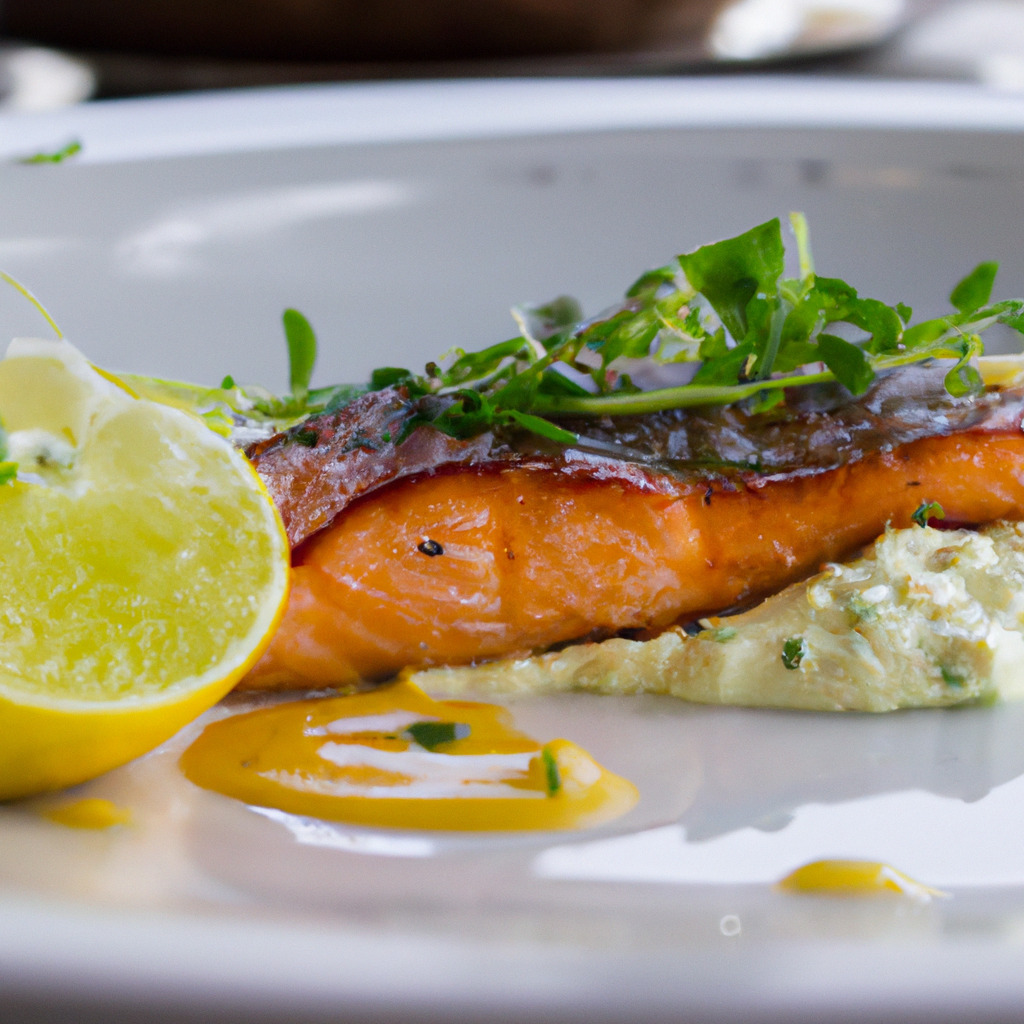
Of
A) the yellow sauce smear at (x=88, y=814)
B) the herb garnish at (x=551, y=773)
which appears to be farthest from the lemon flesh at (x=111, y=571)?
the herb garnish at (x=551, y=773)

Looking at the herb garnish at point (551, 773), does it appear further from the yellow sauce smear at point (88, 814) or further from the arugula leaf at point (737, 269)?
the arugula leaf at point (737, 269)

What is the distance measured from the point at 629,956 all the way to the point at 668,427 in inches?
33.8

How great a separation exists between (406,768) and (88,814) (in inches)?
13.8

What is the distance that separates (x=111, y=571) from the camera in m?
1.16

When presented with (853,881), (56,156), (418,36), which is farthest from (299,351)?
(418,36)

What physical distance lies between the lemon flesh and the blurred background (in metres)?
3.38

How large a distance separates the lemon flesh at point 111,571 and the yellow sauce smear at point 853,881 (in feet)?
2.02

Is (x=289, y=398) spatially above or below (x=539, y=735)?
above

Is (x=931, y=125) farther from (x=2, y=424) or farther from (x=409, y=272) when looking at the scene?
(x=2, y=424)

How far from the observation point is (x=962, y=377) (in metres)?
1.58

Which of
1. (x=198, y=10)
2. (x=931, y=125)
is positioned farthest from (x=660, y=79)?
(x=198, y=10)

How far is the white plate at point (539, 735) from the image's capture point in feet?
2.71

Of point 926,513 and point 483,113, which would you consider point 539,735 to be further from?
point 483,113

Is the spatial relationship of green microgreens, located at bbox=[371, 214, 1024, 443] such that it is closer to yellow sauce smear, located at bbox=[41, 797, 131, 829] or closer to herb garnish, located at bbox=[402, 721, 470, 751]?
herb garnish, located at bbox=[402, 721, 470, 751]
